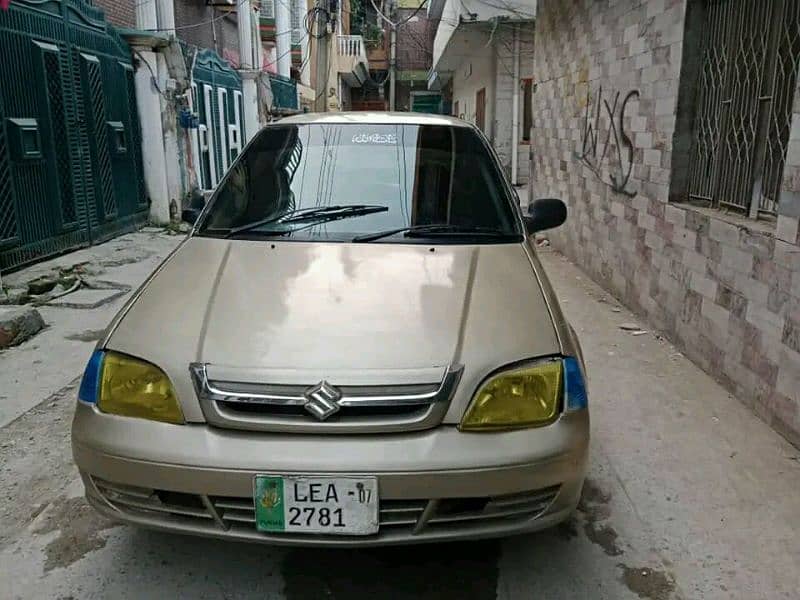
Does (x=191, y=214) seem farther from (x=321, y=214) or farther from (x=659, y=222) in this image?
(x=659, y=222)

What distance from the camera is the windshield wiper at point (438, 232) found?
2.92 m

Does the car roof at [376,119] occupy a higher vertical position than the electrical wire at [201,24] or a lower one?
lower

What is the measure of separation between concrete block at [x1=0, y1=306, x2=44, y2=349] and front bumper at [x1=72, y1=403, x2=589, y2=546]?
305 cm

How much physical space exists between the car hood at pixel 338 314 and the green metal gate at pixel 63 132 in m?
4.73

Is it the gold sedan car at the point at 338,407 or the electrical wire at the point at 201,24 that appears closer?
the gold sedan car at the point at 338,407

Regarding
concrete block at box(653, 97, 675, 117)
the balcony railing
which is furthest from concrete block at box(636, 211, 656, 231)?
the balcony railing

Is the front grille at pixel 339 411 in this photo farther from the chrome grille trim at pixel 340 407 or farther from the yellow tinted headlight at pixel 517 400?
the yellow tinted headlight at pixel 517 400

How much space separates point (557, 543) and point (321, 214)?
1.70m

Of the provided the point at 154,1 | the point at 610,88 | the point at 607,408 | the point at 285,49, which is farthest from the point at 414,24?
the point at 607,408

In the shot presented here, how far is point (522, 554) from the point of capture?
256 centimetres

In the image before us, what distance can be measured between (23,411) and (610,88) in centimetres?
553

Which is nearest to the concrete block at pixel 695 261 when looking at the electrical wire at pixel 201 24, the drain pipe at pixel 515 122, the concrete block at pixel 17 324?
the concrete block at pixel 17 324

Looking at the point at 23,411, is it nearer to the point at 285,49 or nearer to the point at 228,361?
the point at 228,361

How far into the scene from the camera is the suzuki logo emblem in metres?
2.02
